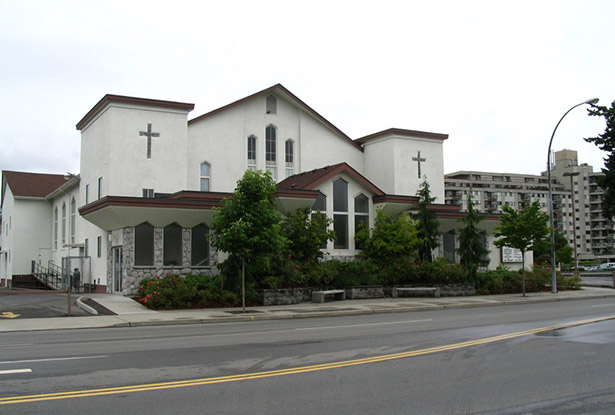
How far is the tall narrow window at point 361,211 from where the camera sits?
33.5m

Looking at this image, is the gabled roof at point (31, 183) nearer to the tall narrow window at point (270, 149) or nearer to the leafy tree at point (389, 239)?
the tall narrow window at point (270, 149)

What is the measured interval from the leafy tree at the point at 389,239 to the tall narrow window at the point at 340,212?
3.03 feet

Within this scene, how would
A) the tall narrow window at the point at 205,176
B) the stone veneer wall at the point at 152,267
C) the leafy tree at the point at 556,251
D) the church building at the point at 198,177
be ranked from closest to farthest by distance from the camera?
1. the stone veneer wall at the point at 152,267
2. the church building at the point at 198,177
3. the leafy tree at the point at 556,251
4. the tall narrow window at the point at 205,176

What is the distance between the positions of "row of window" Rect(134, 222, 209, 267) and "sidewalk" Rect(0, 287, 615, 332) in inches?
90.4

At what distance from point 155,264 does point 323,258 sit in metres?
8.91

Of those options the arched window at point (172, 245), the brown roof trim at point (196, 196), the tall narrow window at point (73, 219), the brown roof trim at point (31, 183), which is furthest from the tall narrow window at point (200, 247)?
the brown roof trim at point (31, 183)

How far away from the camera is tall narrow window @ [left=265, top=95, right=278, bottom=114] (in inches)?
1433

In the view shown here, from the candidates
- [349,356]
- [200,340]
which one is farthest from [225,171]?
[349,356]

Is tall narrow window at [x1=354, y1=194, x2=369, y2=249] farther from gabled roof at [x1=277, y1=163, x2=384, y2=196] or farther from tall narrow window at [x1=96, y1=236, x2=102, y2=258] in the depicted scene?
tall narrow window at [x1=96, y1=236, x2=102, y2=258]

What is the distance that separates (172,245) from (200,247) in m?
1.37

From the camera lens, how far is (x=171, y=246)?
27828 mm

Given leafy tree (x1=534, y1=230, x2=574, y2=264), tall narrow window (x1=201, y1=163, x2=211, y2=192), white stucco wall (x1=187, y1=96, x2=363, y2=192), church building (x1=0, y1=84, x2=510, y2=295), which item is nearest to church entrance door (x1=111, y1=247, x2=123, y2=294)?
church building (x1=0, y1=84, x2=510, y2=295)

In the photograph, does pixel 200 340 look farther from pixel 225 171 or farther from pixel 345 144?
pixel 345 144

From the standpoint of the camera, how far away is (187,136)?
108 ft
